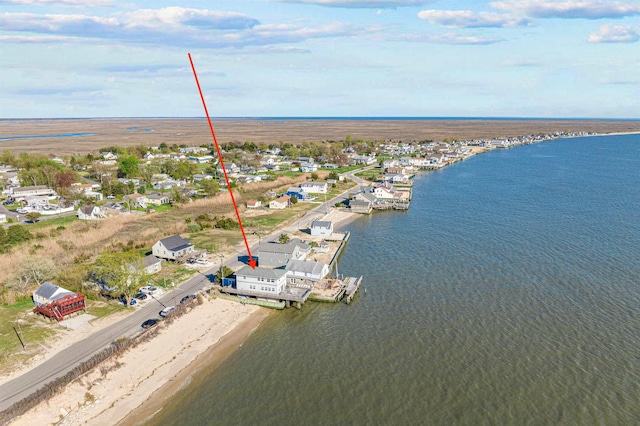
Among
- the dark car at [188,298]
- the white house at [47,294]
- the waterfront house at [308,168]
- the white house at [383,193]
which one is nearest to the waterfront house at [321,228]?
the dark car at [188,298]

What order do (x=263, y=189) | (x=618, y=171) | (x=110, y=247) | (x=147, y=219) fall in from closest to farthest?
1. (x=110, y=247)
2. (x=147, y=219)
3. (x=263, y=189)
4. (x=618, y=171)

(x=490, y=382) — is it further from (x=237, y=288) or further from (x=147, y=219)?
(x=147, y=219)

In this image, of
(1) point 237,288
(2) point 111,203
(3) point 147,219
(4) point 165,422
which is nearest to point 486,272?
(1) point 237,288

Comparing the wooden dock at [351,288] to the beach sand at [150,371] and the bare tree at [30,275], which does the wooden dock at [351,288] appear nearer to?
the beach sand at [150,371]

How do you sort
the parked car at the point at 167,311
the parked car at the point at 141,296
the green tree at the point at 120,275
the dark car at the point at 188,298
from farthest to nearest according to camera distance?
the parked car at the point at 141,296, the dark car at the point at 188,298, the green tree at the point at 120,275, the parked car at the point at 167,311

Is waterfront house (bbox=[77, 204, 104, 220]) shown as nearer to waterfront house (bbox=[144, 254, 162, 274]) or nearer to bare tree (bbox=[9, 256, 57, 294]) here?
bare tree (bbox=[9, 256, 57, 294])

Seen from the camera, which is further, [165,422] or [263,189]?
[263,189]
